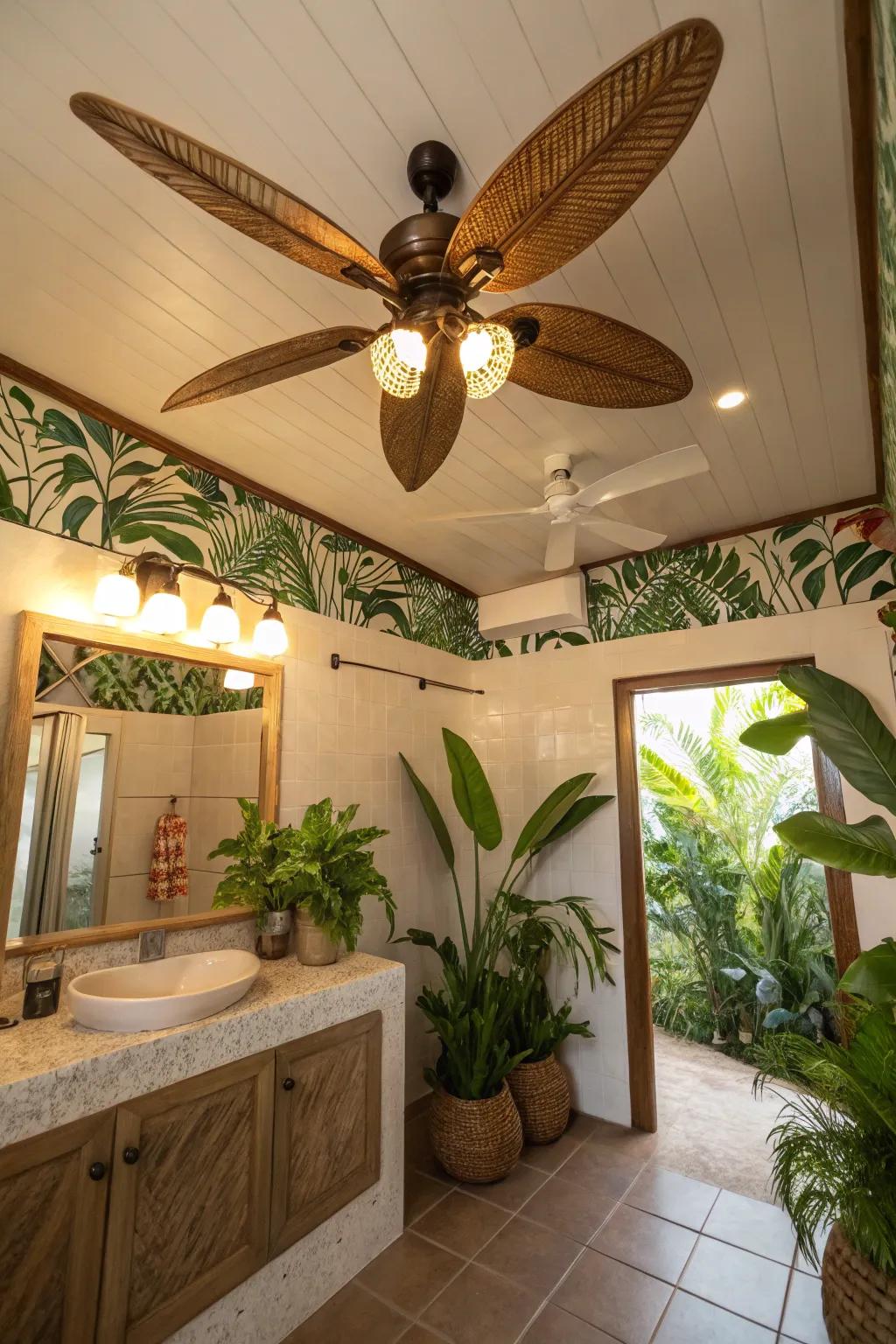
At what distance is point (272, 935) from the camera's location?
2188 millimetres

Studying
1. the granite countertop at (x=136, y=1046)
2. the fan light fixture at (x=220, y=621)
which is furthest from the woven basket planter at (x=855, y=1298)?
the fan light fixture at (x=220, y=621)

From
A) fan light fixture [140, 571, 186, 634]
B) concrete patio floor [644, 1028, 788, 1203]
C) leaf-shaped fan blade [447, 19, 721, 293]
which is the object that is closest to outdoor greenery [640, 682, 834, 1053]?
concrete patio floor [644, 1028, 788, 1203]

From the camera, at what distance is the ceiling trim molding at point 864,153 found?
105 cm

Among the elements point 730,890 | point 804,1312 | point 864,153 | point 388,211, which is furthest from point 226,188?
point 730,890

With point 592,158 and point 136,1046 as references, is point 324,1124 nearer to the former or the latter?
point 136,1046

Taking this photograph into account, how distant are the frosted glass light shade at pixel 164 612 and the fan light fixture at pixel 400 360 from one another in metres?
1.22

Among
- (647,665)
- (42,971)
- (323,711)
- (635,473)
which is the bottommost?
(42,971)

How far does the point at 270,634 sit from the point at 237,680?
213mm

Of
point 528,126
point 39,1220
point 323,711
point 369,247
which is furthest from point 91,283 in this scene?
point 39,1220

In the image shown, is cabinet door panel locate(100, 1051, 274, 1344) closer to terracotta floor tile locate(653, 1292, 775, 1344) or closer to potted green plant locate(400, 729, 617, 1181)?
potted green plant locate(400, 729, 617, 1181)

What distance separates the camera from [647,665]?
10.2ft

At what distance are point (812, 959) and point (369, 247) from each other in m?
4.00

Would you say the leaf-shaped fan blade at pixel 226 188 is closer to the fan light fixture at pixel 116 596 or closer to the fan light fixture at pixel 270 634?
the fan light fixture at pixel 116 596

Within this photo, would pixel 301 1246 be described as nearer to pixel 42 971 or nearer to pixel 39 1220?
pixel 39 1220
